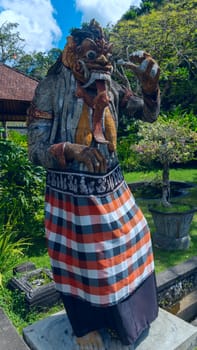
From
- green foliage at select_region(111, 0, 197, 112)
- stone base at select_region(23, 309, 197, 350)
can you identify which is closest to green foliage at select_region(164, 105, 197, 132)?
stone base at select_region(23, 309, 197, 350)

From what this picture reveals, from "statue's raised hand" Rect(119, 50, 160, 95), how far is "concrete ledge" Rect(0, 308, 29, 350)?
1.75 metres

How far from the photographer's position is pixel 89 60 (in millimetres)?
1518

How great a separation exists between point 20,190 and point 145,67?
126 inches

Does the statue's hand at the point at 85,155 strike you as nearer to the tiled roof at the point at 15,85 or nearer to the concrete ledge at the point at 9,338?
the concrete ledge at the point at 9,338

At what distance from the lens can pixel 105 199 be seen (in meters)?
1.63

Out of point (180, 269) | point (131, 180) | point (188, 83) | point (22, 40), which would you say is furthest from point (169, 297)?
point (22, 40)

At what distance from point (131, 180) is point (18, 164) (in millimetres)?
4961

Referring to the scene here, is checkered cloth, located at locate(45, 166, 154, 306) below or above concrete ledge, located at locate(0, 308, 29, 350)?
above

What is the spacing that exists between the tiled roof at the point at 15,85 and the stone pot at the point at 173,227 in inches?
94.4

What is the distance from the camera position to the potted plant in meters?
4.27

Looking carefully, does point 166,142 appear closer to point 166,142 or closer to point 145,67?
point 166,142

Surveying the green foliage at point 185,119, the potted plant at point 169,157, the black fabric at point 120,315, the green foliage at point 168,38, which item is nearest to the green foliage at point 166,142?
the potted plant at point 169,157

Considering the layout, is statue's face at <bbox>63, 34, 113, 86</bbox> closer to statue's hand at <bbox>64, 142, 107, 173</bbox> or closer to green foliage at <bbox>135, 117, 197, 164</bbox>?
statue's hand at <bbox>64, 142, 107, 173</bbox>

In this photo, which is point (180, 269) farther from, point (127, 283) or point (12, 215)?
point (12, 215)
